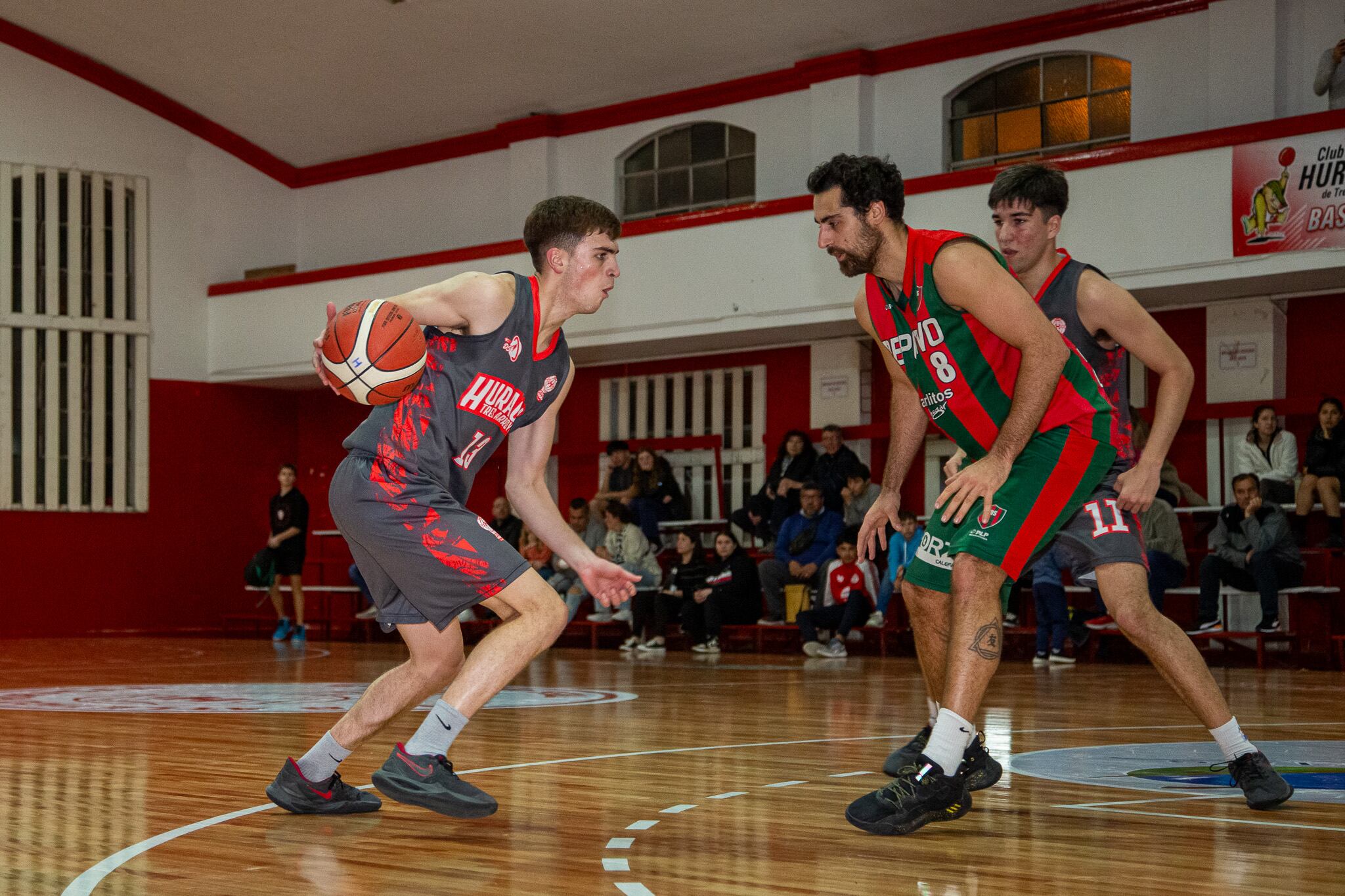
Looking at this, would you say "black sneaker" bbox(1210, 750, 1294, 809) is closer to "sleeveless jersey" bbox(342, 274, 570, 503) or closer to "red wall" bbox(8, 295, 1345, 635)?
"sleeveless jersey" bbox(342, 274, 570, 503)

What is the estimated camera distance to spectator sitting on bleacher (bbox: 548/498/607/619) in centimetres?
1363

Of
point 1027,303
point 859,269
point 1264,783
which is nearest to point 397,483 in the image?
point 859,269

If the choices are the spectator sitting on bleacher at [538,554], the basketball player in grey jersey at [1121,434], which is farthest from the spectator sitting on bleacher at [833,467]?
the basketball player in grey jersey at [1121,434]

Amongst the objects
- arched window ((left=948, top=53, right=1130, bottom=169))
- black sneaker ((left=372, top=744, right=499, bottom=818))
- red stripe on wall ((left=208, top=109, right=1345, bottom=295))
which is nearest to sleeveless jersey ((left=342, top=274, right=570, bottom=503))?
black sneaker ((left=372, top=744, right=499, bottom=818))

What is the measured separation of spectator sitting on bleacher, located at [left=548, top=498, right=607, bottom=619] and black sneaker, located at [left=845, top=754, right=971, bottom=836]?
397 inches

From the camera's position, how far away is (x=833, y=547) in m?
12.4

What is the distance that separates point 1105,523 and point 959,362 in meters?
0.60

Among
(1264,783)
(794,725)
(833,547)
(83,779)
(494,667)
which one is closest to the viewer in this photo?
(494,667)

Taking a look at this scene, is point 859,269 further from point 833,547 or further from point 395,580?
point 833,547

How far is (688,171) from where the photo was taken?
15.4m

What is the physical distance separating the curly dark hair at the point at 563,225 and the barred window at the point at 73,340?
13706 millimetres

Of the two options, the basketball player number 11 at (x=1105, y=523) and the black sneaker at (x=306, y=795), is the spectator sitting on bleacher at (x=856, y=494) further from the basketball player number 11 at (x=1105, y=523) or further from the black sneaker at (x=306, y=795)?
the black sneaker at (x=306, y=795)

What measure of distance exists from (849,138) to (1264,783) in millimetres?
10802

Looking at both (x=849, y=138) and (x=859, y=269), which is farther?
(x=849, y=138)
